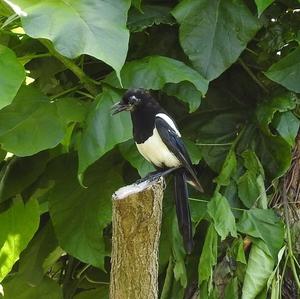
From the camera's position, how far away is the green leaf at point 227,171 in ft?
5.57

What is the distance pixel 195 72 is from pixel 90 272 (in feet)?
2.02

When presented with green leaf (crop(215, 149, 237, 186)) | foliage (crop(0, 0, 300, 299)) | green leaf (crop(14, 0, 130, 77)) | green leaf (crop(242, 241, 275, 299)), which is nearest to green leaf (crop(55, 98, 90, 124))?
foliage (crop(0, 0, 300, 299))

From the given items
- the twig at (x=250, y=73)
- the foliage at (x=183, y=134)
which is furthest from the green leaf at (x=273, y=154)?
the twig at (x=250, y=73)

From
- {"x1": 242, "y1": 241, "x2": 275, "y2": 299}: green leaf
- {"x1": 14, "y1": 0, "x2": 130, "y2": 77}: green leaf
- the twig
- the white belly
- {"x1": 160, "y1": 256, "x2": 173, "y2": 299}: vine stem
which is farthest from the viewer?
the twig

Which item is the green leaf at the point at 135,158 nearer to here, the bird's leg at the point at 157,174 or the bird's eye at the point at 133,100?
the bird's leg at the point at 157,174

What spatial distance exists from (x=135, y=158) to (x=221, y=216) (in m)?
0.21

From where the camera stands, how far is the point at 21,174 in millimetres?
1731

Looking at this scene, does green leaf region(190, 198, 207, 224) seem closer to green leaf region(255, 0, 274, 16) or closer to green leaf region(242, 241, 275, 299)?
green leaf region(242, 241, 275, 299)

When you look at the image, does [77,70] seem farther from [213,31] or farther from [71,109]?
[213,31]

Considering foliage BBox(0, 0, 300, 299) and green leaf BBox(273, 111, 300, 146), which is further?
green leaf BBox(273, 111, 300, 146)

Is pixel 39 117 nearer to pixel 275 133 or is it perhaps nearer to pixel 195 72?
pixel 195 72

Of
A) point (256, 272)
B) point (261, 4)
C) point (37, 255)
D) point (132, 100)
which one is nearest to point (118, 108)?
point (132, 100)

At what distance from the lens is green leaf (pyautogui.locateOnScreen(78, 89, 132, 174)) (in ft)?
4.90

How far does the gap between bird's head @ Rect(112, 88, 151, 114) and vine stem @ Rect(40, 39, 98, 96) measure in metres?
0.22
